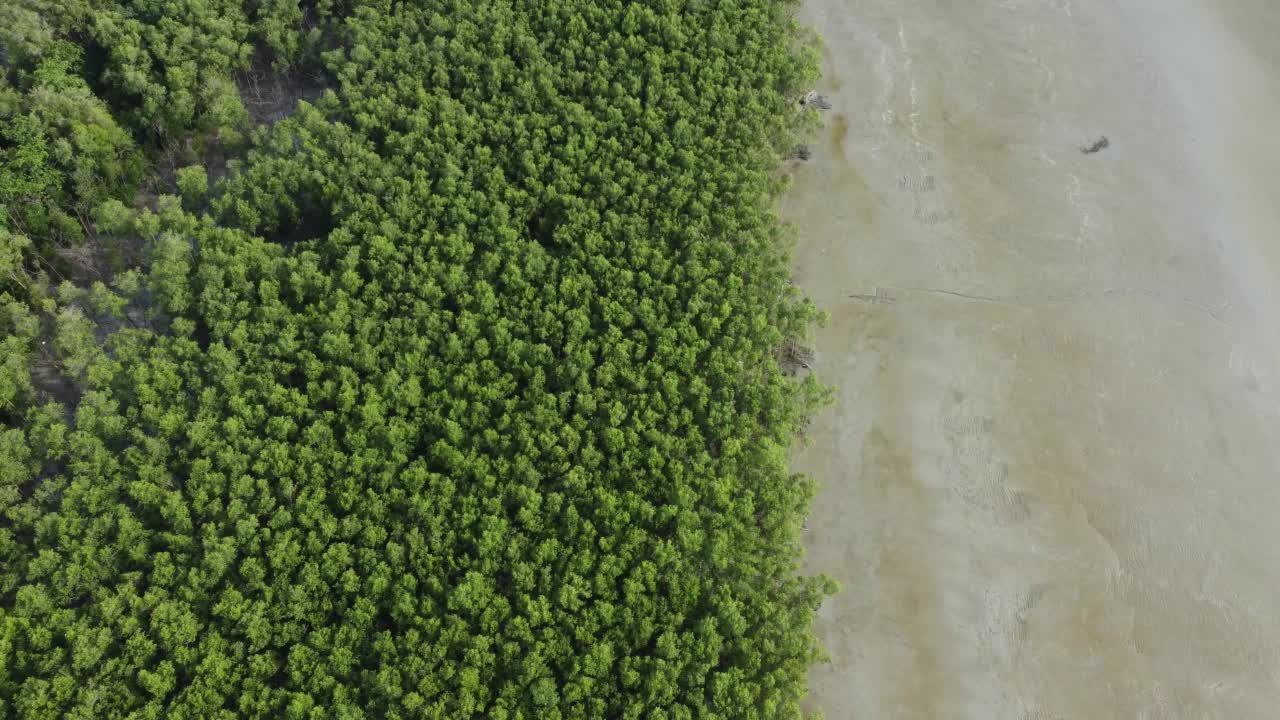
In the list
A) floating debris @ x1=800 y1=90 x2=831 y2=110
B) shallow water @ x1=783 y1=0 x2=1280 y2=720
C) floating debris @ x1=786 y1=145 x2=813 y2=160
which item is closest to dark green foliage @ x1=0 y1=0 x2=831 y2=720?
floating debris @ x1=786 y1=145 x2=813 y2=160

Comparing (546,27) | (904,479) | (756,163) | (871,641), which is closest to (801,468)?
(904,479)

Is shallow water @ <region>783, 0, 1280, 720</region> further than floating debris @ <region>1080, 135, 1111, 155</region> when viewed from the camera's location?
No

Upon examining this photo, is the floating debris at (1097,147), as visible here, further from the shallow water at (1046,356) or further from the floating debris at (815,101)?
the floating debris at (815,101)

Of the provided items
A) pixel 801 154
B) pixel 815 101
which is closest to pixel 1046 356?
pixel 801 154

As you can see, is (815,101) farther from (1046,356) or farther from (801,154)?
(1046,356)

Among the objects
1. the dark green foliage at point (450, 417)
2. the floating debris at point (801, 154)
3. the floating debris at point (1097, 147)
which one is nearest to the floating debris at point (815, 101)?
the floating debris at point (801, 154)

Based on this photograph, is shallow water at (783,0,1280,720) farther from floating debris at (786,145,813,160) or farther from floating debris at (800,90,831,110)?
floating debris at (800,90,831,110)
